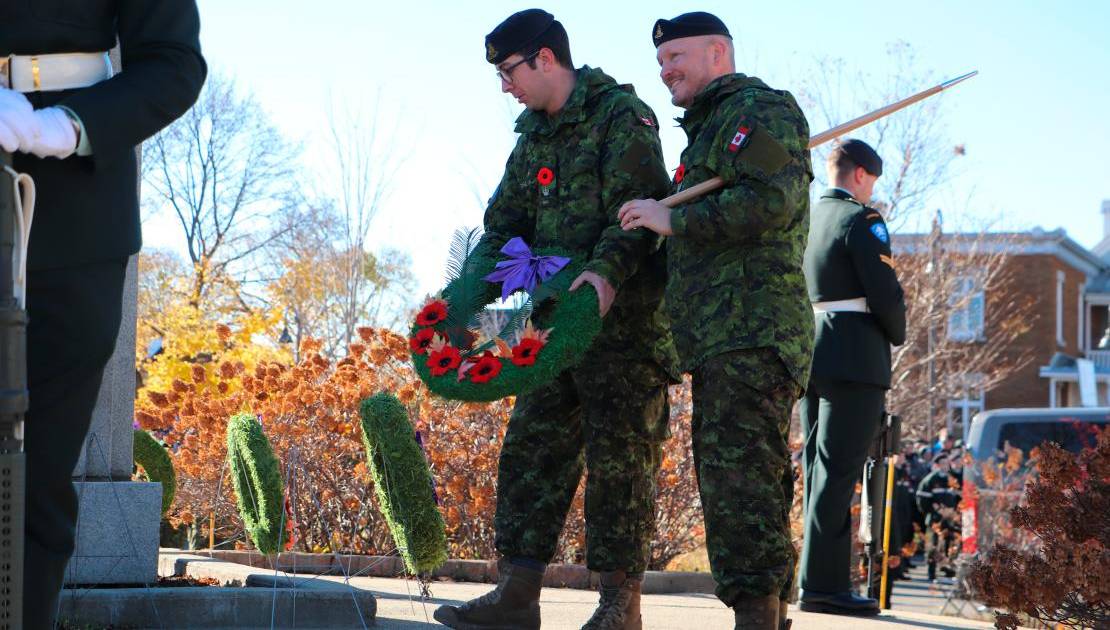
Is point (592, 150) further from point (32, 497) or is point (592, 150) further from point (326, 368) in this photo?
point (326, 368)

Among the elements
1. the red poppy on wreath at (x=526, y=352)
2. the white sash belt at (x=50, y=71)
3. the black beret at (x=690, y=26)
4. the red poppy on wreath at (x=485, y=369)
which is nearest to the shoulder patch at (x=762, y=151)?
the black beret at (x=690, y=26)

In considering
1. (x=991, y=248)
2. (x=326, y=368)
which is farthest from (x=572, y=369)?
(x=991, y=248)

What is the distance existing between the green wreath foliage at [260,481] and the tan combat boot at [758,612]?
2.12 metres

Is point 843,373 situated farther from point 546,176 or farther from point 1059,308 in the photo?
point 1059,308

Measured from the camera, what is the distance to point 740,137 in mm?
4406

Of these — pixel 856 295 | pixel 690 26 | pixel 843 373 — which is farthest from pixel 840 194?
pixel 690 26

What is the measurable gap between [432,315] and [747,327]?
3.78ft

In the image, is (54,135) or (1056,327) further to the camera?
(1056,327)

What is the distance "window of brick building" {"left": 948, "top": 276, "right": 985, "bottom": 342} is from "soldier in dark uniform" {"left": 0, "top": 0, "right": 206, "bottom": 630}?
75.9ft

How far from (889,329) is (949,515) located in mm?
6532

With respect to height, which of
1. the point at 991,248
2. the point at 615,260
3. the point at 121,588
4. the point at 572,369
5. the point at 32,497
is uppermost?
the point at 991,248

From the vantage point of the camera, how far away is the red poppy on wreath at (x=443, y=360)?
4.63 metres

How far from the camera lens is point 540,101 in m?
4.97

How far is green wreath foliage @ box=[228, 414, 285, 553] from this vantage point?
228 inches
